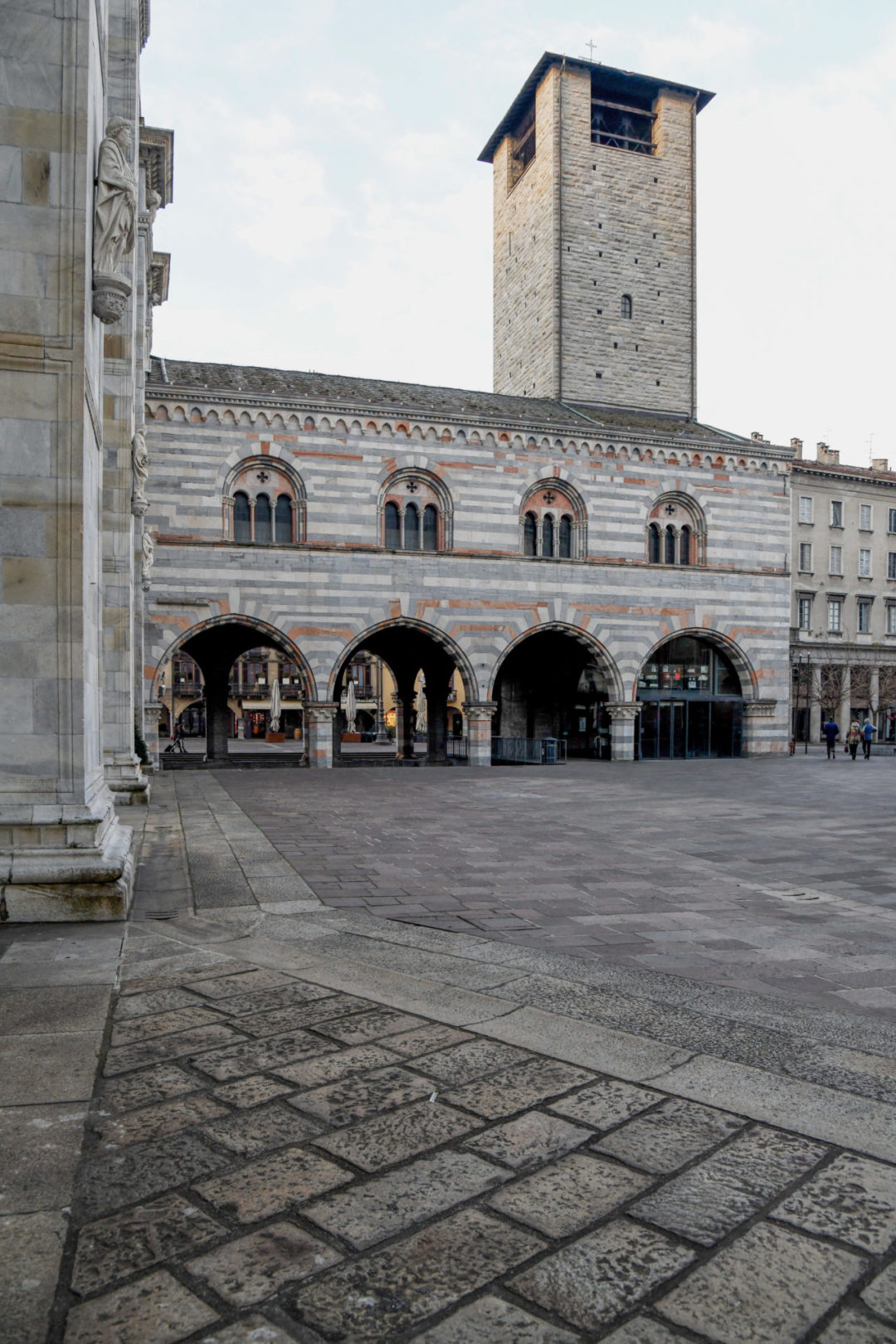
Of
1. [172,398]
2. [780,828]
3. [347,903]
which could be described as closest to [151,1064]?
[347,903]

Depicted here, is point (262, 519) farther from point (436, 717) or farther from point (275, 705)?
point (275, 705)

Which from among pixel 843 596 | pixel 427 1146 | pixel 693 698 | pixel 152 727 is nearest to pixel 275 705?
pixel 843 596

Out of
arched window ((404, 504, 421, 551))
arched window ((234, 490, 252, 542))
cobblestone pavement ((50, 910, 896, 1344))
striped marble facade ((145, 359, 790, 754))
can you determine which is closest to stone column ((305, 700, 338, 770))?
striped marble facade ((145, 359, 790, 754))

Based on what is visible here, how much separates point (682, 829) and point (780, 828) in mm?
1346

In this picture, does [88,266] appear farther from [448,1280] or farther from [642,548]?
[642,548]

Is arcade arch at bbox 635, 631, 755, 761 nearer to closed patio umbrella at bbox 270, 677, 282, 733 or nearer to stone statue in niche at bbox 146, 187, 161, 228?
stone statue in niche at bbox 146, 187, 161, 228

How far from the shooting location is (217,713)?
35469mm

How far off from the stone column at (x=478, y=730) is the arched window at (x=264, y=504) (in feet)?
24.1

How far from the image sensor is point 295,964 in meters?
5.46

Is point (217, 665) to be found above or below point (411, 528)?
below

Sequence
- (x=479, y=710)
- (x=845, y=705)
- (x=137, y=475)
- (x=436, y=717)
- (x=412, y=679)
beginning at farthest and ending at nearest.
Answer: (x=845, y=705), (x=412, y=679), (x=436, y=717), (x=479, y=710), (x=137, y=475)

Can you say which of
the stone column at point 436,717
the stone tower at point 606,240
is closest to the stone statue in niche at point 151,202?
the stone column at point 436,717

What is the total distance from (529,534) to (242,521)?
29.4 ft

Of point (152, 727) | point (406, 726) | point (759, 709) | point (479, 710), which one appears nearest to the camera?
point (152, 727)
